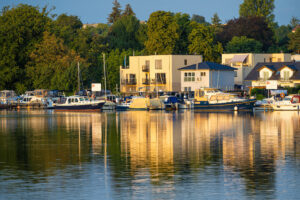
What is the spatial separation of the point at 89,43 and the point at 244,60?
131ft

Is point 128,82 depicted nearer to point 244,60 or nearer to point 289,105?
point 244,60

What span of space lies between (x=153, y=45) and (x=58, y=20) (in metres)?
33.2

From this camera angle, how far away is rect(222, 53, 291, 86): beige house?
13912 cm

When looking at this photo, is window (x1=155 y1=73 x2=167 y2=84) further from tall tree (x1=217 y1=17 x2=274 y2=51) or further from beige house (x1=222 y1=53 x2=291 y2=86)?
tall tree (x1=217 y1=17 x2=274 y2=51)

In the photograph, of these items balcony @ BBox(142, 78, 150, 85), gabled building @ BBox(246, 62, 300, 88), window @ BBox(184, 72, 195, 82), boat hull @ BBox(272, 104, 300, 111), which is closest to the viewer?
boat hull @ BBox(272, 104, 300, 111)

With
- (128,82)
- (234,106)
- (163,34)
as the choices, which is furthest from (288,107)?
(163,34)

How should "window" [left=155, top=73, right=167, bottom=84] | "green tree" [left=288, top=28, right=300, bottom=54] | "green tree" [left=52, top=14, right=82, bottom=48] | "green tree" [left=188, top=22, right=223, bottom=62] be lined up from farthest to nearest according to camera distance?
"green tree" [left=288, top=28, right=300, bottom=54] → "green tree" [left=52, top=14, right=82, bottom=48] → "green tree" [left=188, top=22, right=223, bottom=62] → "window" [left=155, top=73, right=167, bottom=84]

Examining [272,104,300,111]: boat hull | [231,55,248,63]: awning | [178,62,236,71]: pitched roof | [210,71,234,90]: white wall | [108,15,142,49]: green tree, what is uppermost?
[108,15,142,49]: green tree

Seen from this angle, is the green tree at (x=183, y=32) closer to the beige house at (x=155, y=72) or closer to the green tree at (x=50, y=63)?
the beige house at (x=155, y=72)

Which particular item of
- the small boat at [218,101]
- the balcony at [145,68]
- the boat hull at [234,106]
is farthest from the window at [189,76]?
the boat hull at [234,106]

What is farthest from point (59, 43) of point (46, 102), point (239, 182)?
point (239, 182)

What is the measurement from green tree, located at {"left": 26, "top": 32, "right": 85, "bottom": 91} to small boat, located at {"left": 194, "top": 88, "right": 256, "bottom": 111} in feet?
124

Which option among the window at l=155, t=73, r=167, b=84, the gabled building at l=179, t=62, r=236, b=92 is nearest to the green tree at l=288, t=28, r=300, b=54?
the gabled building at l=179, t=62, r=236, b=92

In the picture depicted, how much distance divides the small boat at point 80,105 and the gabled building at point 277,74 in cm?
4109
